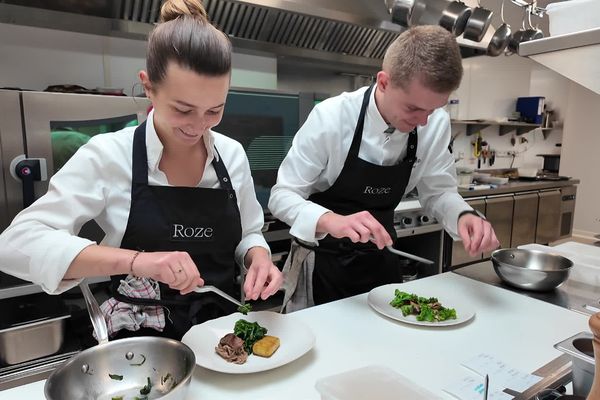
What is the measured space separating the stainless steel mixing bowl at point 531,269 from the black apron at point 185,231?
0.94m

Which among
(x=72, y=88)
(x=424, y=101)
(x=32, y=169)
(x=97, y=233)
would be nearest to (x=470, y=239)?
(x=424, y=101)

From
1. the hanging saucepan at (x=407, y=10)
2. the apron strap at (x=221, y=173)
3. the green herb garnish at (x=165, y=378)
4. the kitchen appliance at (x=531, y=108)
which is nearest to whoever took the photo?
the green herb garnish at (x=165, y=378)

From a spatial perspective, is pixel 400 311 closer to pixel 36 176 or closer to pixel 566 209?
pixel 36 176

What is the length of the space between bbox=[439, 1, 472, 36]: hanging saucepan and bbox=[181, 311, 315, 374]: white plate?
260 centimetres

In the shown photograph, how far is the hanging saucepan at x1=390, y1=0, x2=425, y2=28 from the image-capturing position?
283 centimetres

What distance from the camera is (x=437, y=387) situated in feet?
2.94

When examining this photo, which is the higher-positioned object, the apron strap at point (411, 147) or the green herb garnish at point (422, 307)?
the apron strap at point (411, 147)

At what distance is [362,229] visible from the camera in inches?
47.4

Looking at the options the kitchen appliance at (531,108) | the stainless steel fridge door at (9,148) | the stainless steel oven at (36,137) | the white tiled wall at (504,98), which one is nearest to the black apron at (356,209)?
the stainless steel oven at (36,137)

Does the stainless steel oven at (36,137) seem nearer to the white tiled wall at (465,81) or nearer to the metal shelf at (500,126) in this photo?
the white tiled wall at (465,81)

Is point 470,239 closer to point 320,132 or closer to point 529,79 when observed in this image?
point 320,132

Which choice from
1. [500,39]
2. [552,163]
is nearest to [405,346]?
[500,39]

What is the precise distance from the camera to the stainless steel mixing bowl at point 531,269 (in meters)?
1.42

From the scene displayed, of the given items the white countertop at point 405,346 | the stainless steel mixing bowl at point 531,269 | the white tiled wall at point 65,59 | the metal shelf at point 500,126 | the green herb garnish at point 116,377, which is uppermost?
the white tiled wall at point 65,59
